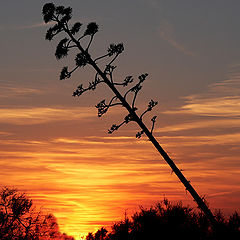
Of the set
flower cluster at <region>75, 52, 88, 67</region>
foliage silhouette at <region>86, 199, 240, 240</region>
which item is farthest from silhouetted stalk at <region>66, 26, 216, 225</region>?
foliage silhouette at <region>86, 199, 240, 240</region>

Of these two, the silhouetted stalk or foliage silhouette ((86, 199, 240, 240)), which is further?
foliage silhouette ((86, 199, 240, 240))

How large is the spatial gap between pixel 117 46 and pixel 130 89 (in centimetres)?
235

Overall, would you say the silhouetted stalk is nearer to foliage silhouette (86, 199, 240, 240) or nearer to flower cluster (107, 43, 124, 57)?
flower cluster (107, 43, 124, 57)

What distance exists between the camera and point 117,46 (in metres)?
23.8

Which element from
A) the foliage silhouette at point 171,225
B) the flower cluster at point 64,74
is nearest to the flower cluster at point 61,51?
the flower cluster at point 64,74

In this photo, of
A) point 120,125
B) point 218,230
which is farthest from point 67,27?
point 218,230

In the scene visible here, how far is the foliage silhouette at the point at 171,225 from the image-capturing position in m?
39.3

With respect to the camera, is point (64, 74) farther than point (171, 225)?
No

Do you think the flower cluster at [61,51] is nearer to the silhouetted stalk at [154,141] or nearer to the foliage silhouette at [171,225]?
the silhouetted stalk at [154,141]

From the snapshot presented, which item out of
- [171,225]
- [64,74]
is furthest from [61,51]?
[171,225]

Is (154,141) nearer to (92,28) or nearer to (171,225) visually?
(92,28)

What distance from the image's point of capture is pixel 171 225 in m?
40.9

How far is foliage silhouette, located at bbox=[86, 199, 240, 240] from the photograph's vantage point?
39281mm

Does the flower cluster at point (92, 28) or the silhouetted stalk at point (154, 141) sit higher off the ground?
the flower cluster at point (92, 28)
